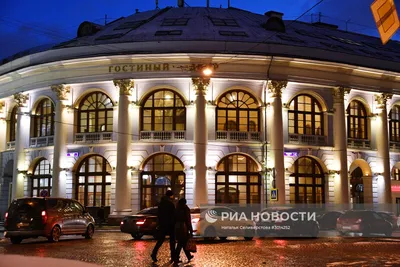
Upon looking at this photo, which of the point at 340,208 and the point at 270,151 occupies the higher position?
the point at 270,151

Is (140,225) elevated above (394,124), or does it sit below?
below

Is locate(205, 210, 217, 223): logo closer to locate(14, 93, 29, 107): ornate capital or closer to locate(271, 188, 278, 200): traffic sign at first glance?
locate(271, 188, 278, 200): traffic sign

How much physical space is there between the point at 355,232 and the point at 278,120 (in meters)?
11.4

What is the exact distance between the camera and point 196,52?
38.7m

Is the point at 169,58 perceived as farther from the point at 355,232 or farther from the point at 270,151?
the point at 355,232

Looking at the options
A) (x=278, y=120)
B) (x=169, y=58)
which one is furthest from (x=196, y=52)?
(x=278, y=120)

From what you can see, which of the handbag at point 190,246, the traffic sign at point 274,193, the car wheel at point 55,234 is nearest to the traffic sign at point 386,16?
the handbag at point 190,246

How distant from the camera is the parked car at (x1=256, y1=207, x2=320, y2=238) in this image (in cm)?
2708

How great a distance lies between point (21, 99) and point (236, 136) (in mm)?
15838

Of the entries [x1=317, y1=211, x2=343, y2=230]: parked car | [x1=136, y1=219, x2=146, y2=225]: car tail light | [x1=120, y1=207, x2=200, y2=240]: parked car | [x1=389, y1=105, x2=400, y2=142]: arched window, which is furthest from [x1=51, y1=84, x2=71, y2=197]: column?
[x1=389, y1=105, x2=400, y2=142]: arched window

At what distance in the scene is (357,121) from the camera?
44062 millimetres

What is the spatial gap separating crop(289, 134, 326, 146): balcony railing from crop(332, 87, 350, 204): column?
88 cm

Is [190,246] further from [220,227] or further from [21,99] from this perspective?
[21,99]

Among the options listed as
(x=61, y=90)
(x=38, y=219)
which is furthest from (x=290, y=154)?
(x=38, y=219)
